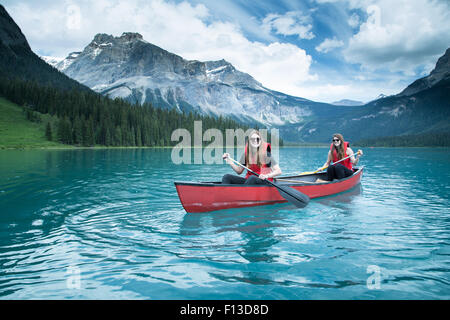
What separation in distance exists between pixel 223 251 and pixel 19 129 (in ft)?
374

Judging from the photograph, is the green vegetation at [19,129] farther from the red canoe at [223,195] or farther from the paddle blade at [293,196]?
the paddle blade at [293,196]

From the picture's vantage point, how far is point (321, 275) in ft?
18.3

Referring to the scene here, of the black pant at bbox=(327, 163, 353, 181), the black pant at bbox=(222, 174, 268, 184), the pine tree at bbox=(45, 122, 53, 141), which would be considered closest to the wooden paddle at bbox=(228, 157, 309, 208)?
the black pant at bbox=(222, 174, 268, 184)

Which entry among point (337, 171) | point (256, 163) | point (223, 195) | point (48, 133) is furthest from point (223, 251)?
point (48, 133)

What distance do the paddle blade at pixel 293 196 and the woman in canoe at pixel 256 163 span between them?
0.72 metres

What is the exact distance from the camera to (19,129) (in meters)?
94.6

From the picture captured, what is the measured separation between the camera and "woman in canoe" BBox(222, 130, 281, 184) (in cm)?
1120

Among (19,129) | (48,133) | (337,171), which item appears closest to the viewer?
(337,171)

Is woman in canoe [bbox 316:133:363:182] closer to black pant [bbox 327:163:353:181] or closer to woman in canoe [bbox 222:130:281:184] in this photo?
black pant [bbox 327:163:353:181]

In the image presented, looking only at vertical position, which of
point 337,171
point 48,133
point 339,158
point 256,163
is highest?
point 48,133

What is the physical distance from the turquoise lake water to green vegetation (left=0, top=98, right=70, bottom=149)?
265 ft

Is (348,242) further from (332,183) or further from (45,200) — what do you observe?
(45,200)

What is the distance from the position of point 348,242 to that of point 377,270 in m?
1.76

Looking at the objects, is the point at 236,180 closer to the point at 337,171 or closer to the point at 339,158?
the point at 337,171
